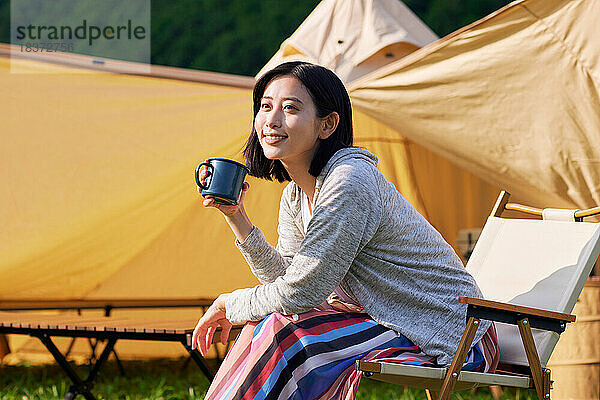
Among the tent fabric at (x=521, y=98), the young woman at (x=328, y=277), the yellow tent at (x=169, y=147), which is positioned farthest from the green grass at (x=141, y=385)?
the young woman at (x=328, y=277)

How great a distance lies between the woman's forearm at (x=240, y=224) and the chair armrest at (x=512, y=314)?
1.79 feet

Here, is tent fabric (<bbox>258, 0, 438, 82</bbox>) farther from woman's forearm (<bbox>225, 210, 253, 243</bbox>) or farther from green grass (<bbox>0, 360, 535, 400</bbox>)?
woman's forearm (<bbox>225, 210, 253, 243</bbox>)

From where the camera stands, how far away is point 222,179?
6.37ft

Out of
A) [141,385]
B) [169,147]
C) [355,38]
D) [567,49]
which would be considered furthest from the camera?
[355,38]

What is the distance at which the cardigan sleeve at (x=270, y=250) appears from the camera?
2.15 m

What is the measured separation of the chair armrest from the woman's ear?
513mm

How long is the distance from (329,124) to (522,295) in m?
0.88

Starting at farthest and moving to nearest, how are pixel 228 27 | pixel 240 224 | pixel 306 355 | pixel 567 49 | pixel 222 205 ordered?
pixel 228 27, pixel 567 49, pixel 240 224, pixel 222 205, pixel 306 355

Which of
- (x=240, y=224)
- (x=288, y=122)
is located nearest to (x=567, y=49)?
(x=288, y=122)

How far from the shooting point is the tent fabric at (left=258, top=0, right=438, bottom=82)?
4434 millimetres

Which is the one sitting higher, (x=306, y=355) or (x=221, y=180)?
(x=221, y=180)

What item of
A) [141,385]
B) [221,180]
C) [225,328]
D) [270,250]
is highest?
[221,180]

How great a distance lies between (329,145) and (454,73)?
5.06 ft

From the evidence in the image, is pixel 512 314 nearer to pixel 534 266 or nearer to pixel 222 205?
pixel 534 266
